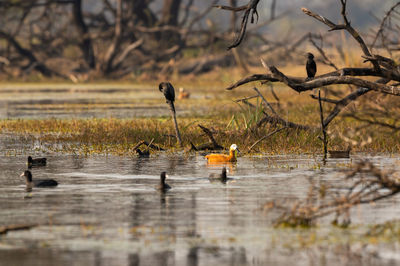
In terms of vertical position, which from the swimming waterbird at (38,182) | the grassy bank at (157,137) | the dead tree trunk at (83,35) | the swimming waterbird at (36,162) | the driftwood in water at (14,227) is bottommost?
the driftwood in water at (14,227)

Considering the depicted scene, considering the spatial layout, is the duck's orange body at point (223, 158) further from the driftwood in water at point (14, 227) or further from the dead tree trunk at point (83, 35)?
the dead tree trunk at point (83, 35)

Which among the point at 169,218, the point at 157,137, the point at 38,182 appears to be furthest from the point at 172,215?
the point at 157,137

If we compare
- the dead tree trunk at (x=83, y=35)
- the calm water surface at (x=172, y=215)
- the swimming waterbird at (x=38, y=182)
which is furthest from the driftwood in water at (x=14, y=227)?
the dead tree trunk at (x=83, y=35)

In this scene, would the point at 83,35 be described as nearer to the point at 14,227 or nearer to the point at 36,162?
the point at 36,162

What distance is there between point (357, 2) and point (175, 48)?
121m

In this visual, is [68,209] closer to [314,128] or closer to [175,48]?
[314,128]

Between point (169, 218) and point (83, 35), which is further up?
point (83, 35)

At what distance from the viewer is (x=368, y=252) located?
30.0 ft

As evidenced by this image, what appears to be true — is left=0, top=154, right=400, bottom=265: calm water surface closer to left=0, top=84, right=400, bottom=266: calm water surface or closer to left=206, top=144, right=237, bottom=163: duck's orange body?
left=0, top=84, right=400, bottom=266: calm water surface

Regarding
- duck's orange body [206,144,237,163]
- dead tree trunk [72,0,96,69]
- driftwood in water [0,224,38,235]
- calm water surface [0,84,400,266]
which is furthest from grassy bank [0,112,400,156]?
dead tree trunk [72,0,96,69]

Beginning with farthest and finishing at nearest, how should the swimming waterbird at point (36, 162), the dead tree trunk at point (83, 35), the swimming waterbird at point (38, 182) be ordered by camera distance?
the dead tree trunk at point (83, 35) < the swimming waterbird at point (36, 162) < the swimming waterbird at point (38, 182)

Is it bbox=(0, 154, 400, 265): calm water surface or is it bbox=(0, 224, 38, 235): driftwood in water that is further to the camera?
bbox=(0, 224, 38, 235): driftwood in water

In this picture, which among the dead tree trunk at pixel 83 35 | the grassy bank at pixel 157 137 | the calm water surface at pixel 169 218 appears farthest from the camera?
the dead tree trunk at pixel 83 35

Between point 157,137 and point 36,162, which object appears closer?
point 36,162
